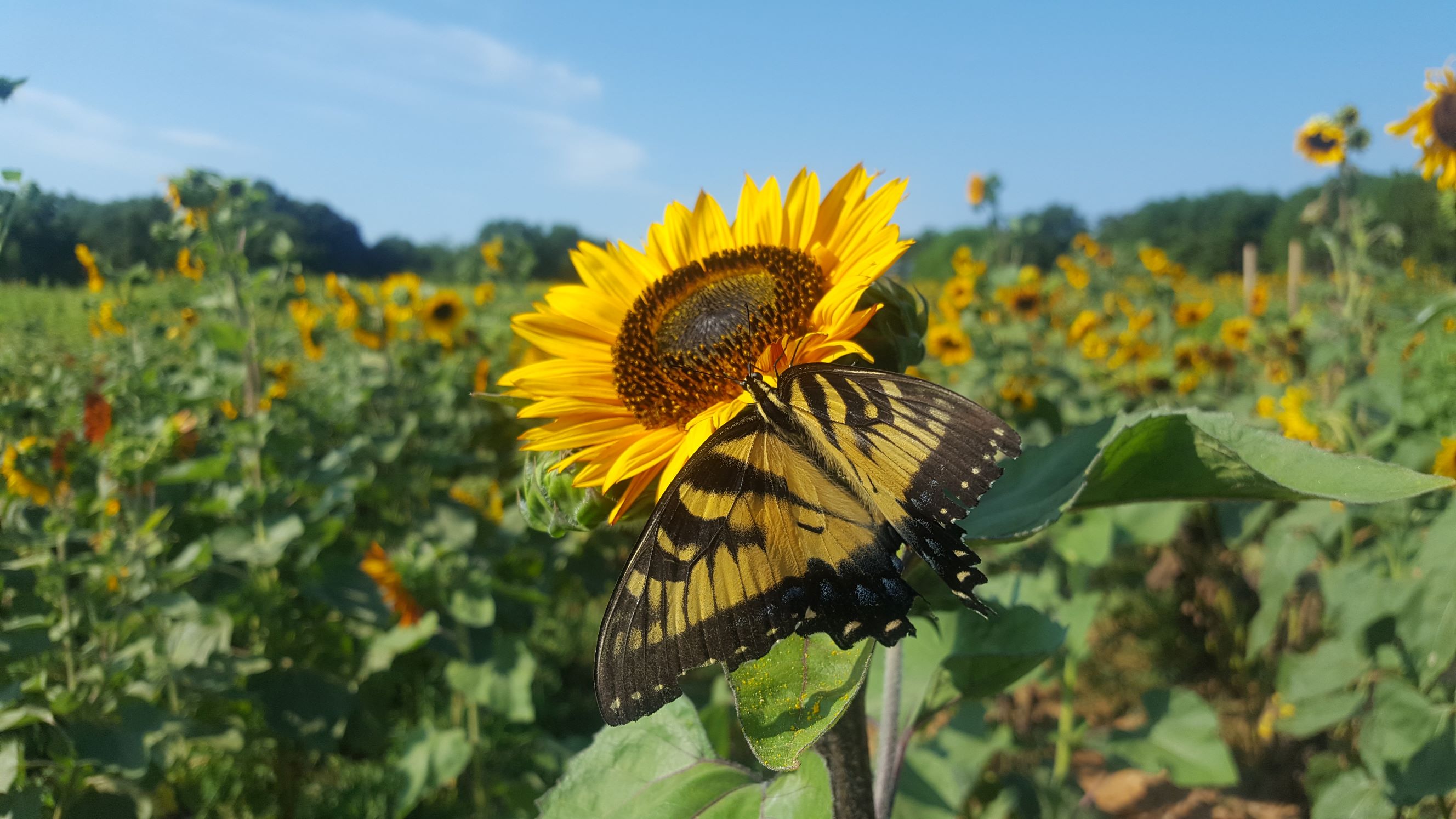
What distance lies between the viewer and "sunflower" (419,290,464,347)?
5.25 m

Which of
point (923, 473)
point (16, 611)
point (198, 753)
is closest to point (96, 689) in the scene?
point (16, 611)

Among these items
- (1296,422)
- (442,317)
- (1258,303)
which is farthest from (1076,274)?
(442,317)

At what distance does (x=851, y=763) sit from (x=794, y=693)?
29cm

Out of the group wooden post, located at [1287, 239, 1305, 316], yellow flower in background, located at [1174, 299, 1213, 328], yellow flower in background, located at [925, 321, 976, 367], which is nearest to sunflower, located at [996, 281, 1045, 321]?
yellow flower in background, located at [925, 321, 976, 367]

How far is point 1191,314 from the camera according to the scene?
6230mm

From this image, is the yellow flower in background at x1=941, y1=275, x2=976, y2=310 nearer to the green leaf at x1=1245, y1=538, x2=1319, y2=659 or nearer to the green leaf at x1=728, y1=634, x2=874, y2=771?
the green leaf at x1=1245, y1=538, x2=1319, y2=659

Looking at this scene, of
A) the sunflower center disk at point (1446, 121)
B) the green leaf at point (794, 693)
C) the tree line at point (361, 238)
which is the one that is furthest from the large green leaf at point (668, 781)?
the sunflower center disk at point (1446, 121)

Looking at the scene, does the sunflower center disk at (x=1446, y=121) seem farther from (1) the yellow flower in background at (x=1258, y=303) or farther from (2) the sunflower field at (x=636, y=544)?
(1) the yellow flower in background at (x=1258, y=303)

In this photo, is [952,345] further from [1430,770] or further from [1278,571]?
[1430,770]

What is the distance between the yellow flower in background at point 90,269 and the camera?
3287 mm

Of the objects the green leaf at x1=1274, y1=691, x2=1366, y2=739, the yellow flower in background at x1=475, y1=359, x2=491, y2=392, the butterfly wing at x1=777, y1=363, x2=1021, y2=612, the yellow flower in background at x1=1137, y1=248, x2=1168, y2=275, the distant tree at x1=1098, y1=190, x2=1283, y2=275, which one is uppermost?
the distant tree at x1=1098, y1=190, x2=1283, y2=275

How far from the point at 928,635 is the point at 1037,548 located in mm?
2100

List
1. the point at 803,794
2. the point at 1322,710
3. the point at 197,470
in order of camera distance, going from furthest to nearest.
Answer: the point at 197,470
the point at 1322,710
the point at 803,794

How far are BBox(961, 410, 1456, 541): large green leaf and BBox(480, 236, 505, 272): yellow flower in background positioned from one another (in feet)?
21.0
